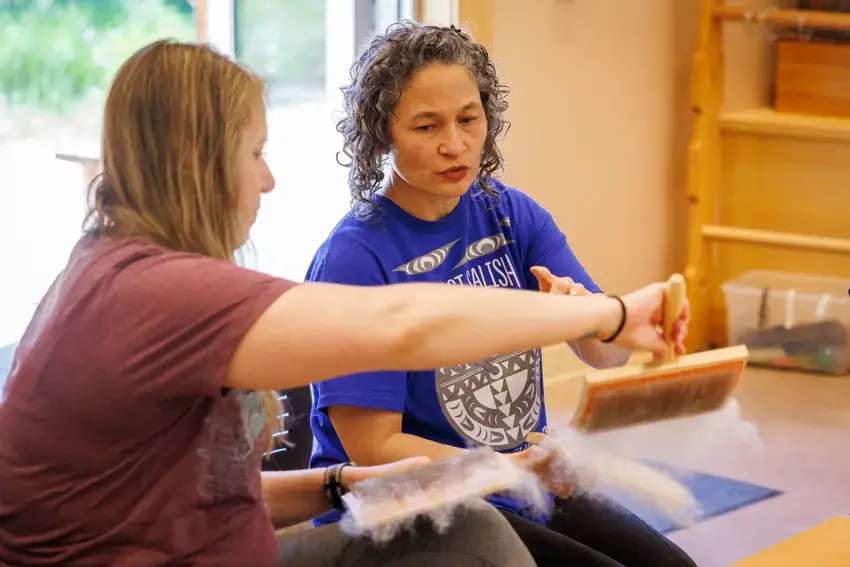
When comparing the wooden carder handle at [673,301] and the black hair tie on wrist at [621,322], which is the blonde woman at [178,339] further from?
the wooden carder handle at [673,301]

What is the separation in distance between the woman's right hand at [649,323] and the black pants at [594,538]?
0.29 metres

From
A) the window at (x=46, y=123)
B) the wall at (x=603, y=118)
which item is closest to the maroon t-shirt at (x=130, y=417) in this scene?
the window at (x=46, y=123)

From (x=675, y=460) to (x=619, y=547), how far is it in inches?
5.9

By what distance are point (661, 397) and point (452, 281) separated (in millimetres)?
339

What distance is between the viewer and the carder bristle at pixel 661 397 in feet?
4.40

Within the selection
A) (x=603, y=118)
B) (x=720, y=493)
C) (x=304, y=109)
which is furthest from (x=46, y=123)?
(x=603, y=118)

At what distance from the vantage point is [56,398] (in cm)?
99

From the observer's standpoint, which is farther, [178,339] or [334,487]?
[334,487]

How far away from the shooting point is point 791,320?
3.74 metres

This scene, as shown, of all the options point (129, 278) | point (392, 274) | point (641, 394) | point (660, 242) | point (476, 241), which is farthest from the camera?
point (660, 242)

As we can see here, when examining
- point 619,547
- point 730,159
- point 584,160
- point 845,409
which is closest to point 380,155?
point 619,547

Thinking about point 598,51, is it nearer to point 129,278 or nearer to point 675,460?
point 675,460

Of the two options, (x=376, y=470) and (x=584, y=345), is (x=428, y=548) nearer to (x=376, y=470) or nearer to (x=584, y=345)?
(x=376, y=470)

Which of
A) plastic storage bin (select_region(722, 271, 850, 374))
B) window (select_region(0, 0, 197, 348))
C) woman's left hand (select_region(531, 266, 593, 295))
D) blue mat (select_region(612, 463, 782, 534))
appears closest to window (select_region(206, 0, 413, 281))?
window (select_region(0, 0, 197, 348))
